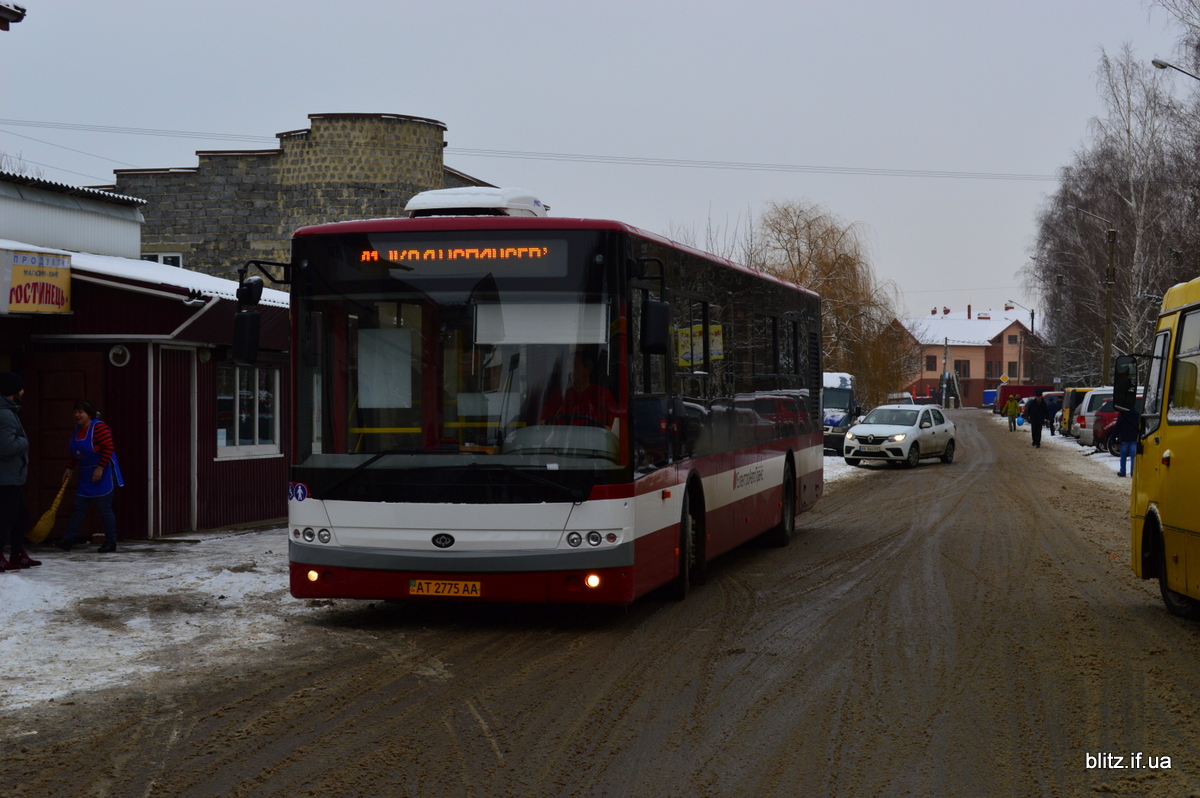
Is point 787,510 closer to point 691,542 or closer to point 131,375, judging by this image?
point 691,542

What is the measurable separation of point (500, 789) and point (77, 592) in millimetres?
6991

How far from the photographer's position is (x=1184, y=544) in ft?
30.8

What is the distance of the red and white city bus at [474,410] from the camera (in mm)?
9398

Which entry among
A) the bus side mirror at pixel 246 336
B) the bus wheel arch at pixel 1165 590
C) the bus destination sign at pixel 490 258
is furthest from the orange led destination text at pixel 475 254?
the bus wheel arch at pixel 1165 590

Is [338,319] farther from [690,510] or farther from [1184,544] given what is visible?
[1184,544]

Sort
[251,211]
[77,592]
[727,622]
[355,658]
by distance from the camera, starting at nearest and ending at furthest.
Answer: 1. [355,658]
2. [727,622]
3. [77,592]
4. [251,211]

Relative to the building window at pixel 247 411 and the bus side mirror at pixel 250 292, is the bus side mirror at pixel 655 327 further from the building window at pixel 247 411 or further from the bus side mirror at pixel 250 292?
the building window at pixel 247 411

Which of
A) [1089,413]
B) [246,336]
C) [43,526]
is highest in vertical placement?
[246,336]

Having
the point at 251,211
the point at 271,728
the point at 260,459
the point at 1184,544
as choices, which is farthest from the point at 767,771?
the point at 251,211

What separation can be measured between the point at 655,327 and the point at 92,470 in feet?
24.2

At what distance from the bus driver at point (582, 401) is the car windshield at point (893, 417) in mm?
26918

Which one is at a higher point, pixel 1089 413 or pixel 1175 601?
pixel 1089 413

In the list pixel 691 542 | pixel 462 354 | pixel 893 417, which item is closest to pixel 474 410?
pixel 462 354

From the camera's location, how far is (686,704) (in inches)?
287
